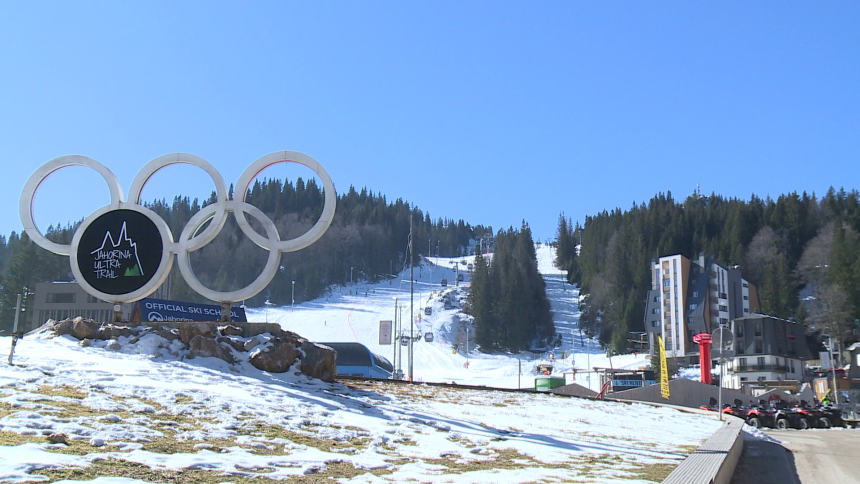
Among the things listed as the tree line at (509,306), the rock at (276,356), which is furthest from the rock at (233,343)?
the tree line at (509,306)

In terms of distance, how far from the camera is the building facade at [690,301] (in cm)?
8588

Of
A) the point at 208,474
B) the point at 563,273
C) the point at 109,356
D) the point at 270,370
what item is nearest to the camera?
the point at 208,474

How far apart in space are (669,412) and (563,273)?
14210 centimetres

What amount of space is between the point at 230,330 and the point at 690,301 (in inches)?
3088

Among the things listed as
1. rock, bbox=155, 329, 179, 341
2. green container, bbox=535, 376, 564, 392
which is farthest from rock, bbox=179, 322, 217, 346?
green container, bbox=535, 376, 564, 392

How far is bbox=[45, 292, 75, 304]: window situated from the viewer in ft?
204

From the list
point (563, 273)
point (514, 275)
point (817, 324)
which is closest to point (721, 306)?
point (817, 324)

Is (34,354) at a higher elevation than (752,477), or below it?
higher

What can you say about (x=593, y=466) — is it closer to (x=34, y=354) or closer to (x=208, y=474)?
(x=208, y=474)

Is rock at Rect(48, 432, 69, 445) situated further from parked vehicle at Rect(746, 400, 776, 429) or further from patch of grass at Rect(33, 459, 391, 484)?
parked vehicle at Rect(746, 400, 776, 429)

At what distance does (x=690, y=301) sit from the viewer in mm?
88438

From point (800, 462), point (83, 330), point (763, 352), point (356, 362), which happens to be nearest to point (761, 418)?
point (800, 462)

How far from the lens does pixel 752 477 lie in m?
12.8

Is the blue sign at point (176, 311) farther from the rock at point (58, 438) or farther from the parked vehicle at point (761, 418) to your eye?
the parked vehicle at point (761, 418)
